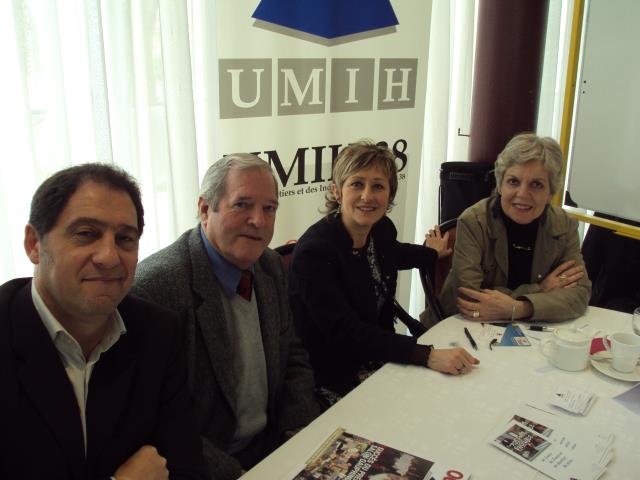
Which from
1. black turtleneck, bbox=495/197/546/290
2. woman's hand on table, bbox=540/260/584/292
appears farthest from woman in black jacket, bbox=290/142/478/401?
woman's hand on table, bbox=540/260/584/292

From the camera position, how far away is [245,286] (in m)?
1.77

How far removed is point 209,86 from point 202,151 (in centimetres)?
29

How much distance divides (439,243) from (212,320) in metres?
1.41

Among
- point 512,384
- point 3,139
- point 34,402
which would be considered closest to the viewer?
point 34,402

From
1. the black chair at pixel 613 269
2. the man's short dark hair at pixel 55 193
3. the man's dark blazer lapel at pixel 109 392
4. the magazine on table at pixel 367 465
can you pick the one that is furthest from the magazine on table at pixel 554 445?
the black chair at pixel 613 269

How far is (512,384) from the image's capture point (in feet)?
5.52

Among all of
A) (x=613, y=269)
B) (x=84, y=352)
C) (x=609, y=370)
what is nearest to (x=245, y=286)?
(x=84, y=352)

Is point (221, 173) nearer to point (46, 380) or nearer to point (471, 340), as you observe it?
point (46, 380)

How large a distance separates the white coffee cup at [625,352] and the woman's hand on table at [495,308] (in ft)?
1.28

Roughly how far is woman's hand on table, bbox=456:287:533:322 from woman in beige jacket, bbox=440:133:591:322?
0.11 m

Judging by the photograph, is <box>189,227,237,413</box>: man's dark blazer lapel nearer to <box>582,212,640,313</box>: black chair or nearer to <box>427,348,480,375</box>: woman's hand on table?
<box>427,348,480,375</box>: woman's hand on table

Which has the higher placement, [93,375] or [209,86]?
[209,86]

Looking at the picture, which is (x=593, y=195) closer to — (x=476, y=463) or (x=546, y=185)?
(x=546, y=185)

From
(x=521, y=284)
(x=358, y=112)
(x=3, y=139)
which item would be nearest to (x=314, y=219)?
(x=358, y=112)
